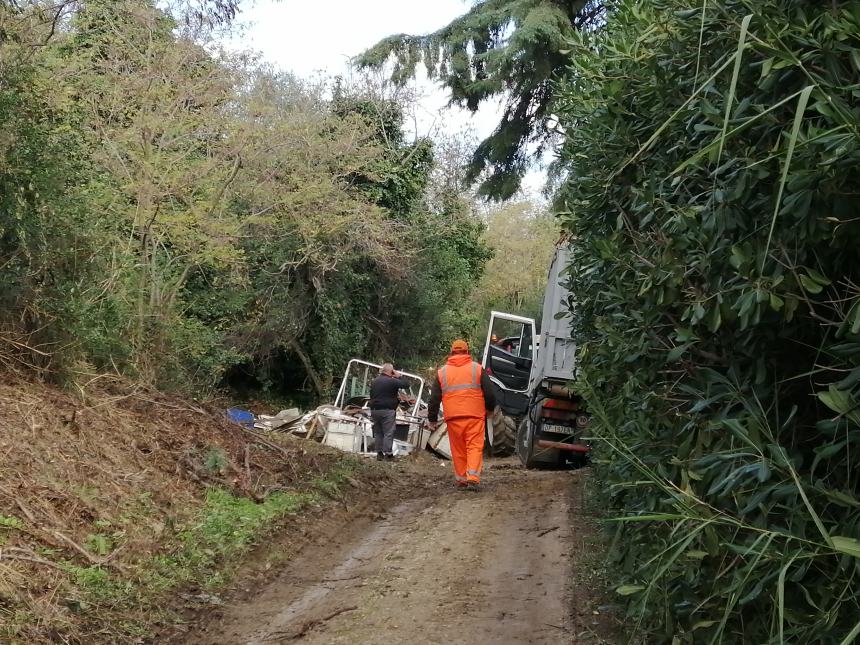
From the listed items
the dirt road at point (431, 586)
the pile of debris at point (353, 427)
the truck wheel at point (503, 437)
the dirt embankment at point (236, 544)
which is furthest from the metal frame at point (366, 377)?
the dirt road at point (431, 586)

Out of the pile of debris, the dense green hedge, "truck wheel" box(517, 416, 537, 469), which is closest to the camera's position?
the dense green hedge

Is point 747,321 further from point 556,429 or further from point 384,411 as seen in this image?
point 384,411

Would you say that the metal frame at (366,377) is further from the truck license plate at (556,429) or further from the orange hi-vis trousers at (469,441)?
the orange hi-vis trousers at (469,441)

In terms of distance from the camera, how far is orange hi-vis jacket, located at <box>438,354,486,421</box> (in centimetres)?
1217

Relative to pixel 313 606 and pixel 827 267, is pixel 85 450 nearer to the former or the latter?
pixel 313 606

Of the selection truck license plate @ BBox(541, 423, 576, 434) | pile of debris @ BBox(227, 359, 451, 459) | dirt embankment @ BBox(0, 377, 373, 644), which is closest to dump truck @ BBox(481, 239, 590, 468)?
truck license plate @ BBox(541, 423, 576, 434)

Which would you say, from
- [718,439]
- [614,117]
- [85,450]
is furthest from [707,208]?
[85,450]

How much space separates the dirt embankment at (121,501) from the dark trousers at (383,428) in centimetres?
491

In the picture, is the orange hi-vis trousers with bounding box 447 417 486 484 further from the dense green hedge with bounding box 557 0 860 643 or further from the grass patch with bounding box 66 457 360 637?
the dense green hedge with bounding box 557 0 860 643

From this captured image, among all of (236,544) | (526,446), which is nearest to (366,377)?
(526,446)

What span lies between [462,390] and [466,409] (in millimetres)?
255

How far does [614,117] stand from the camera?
217 inches

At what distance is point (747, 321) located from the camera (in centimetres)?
302

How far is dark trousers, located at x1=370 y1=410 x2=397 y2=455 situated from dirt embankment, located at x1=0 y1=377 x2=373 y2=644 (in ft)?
16.1
